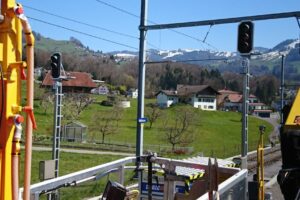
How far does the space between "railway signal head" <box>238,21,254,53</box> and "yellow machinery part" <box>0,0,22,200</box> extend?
515 inches

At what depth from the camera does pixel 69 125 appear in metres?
56.2

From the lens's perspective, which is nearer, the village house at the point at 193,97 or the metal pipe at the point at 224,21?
the metal pipe at the point at 224,21

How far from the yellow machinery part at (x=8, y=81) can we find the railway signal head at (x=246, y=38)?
42.9ft

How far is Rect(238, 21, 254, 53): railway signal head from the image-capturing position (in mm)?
15719

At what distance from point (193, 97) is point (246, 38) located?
352 feet

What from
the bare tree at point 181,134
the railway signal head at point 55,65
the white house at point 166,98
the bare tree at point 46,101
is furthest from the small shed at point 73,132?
the white house at point 166,98

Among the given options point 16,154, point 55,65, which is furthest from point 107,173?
point 55,65

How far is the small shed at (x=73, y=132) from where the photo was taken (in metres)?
55.5

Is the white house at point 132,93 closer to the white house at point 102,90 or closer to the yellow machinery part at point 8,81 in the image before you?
the white house at point 102,90

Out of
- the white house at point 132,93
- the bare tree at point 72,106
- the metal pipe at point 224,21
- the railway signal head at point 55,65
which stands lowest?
the bare tree at point 72,106

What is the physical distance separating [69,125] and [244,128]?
43.0m

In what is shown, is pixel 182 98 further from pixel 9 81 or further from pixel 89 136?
pixel 9 81

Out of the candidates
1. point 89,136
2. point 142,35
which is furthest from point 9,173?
point 89,136

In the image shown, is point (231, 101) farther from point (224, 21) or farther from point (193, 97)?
point (224, 21)
